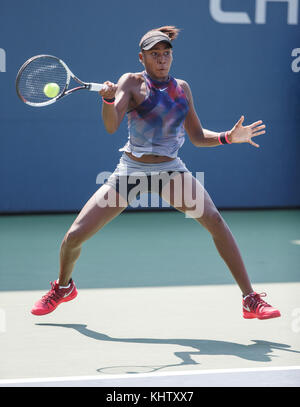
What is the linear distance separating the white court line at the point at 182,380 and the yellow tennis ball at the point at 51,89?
1.89 meters

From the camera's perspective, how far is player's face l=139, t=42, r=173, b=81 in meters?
4.95

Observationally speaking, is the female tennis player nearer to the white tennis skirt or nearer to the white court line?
the white tennis skirt

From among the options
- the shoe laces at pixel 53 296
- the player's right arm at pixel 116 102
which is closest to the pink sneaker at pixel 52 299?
the shoe laces at pixel 53 296

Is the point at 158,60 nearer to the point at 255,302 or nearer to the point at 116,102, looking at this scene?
the point at 116,102

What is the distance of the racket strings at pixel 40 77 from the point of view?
507 centimetres

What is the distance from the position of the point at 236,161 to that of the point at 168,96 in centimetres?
577

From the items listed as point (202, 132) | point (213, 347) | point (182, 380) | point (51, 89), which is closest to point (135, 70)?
point (202, 132)

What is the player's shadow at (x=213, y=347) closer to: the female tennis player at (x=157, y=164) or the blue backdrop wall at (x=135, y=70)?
the female tennis player at (x=157, y=164)

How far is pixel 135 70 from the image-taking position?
33.6 ft

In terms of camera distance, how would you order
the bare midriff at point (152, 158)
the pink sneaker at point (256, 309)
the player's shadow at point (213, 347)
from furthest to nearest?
1. the bare midriff at point (152, 158)
2. the pink sneaker at point (256, 309)
3. the player's shadow at point (213, 347)

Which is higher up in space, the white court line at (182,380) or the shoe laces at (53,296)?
the shoe laces at (53,296)

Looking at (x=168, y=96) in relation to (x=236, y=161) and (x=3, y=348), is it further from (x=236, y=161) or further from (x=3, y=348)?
(x=236, y=161)

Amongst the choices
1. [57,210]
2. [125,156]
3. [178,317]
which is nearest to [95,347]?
[178,317]

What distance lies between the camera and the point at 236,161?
35.0ft
